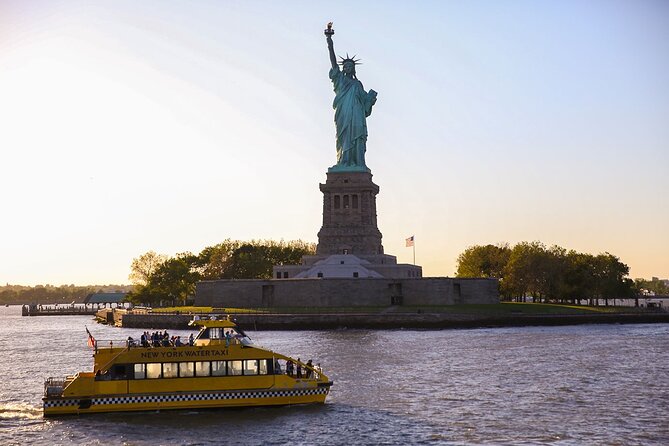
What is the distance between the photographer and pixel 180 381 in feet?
130

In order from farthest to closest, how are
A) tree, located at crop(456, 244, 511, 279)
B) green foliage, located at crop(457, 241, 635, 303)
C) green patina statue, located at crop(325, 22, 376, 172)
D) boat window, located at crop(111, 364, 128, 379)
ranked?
Answer: tree, located at crop(456, 244, 511, 279), green foliage, located at crop(457, 241, 635, 303), green patina statue, located at crop(325, 22, 376, 172), boat window, located at crop(111, 364, 128, 379)

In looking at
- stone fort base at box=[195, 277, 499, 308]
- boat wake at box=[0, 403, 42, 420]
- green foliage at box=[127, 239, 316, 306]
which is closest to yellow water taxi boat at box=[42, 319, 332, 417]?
boat wake at box=[0, 403, 42, 420]

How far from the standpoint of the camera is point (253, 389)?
3988cm

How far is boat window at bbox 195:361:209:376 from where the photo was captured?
130ft

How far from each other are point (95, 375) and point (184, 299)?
124317 millimetres

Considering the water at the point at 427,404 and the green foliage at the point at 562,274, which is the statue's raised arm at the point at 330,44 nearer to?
the green foliage at the point at 562,274

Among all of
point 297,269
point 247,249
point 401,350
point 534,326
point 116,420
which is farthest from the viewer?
point 247,249

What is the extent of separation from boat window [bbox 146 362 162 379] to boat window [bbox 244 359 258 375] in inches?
153

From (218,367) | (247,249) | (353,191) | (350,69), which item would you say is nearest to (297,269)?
(353,191)

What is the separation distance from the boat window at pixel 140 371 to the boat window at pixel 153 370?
0.18 metres

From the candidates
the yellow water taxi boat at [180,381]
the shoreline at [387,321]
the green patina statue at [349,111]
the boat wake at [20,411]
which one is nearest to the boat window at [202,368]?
the yellow water taxi boat at [180,381]

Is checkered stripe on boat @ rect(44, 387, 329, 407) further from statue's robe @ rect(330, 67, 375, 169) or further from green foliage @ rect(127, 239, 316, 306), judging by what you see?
green foliage @ rect(127, 239, 316, 306)

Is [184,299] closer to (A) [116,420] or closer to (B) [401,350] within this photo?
(B) [401,350]

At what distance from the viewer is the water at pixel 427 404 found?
34.5 m
